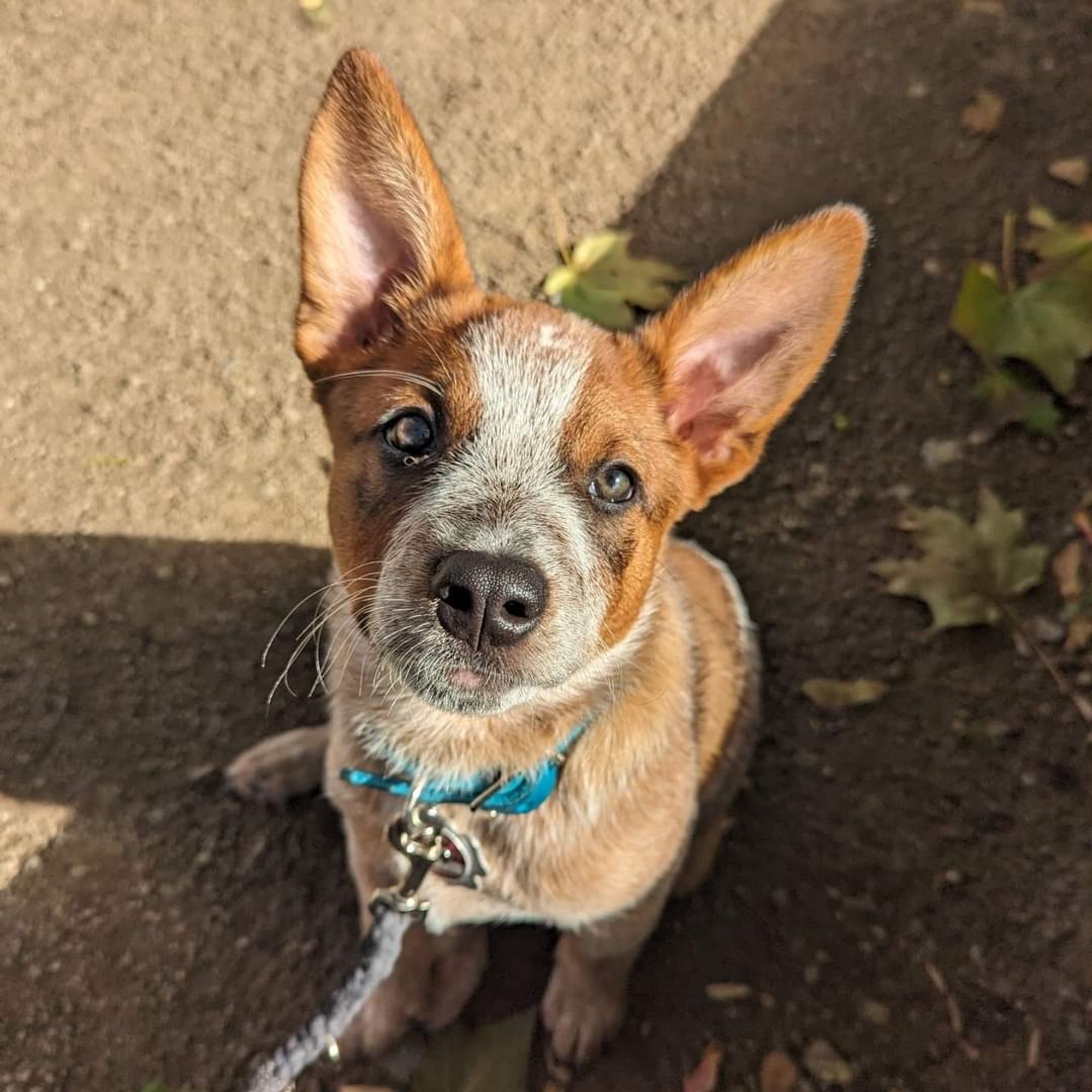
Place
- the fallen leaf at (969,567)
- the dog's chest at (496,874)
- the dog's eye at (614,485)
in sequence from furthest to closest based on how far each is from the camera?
the fallen leaf at (969,567), the dog's chest at (496,874), the dog's eye at (614,485)

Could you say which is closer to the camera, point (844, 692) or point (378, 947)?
point (378, 947)

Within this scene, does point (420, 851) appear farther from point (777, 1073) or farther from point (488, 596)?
point (777, 1073)

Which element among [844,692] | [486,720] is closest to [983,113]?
[844,692]

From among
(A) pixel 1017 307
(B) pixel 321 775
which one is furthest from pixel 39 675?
(A) pixel 1017 307

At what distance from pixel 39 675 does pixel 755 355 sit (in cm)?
264

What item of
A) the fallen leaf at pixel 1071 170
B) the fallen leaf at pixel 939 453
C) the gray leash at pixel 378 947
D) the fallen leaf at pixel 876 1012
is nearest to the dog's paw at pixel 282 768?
the gray leash at pixel 378 947

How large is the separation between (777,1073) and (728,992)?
0.85 feet

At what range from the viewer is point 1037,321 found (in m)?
3.55

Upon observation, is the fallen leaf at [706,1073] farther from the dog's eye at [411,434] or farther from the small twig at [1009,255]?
the small twig at [1009,255]

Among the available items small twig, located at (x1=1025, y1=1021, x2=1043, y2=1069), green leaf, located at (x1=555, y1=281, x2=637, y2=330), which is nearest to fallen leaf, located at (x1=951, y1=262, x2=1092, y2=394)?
green leaf, located at (x1=555, y1=281, x2=637, y2=330)

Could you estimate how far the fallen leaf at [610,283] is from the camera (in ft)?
12.6

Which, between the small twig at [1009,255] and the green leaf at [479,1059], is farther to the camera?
the small twig at [1009,255]

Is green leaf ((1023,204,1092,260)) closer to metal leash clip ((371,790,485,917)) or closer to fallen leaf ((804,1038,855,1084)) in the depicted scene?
fallen leaf ((804,1038,855,1084))

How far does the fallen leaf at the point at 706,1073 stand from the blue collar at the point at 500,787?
119 centimetres
